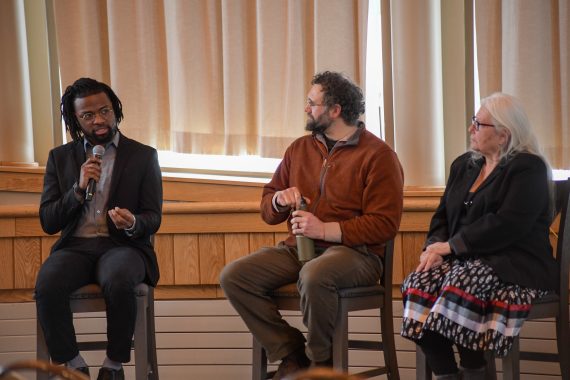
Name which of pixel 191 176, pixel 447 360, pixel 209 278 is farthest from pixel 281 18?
pixel 447 360

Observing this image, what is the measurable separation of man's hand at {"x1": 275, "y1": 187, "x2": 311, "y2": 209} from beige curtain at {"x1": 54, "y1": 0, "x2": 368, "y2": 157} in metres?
0.99

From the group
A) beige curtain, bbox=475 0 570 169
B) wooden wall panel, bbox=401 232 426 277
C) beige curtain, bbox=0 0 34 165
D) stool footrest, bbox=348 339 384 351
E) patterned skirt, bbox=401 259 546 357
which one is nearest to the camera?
patterned skirt, bbox=401 259 546 357

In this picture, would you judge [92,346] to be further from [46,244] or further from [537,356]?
[537,356]

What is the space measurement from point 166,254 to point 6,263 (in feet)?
2.61

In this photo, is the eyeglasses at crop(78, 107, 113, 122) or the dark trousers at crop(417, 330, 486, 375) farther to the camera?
the eyeglasses at crop(78, 107, 113, 122)

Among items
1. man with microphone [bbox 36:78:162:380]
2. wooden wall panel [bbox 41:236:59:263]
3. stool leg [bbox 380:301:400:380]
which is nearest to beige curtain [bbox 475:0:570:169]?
stool leg [bbox 380:301:400:380]

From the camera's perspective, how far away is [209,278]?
4.11 metres

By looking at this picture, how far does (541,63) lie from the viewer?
3.61 meters

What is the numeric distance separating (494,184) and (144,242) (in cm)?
131

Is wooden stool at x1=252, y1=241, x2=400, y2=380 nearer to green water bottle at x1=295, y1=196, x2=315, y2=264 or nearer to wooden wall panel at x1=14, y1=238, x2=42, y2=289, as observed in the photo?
green water bottle at x1=295, y1=196, x2=315, y2=264

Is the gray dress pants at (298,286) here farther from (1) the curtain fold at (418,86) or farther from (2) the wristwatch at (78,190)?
(1) the curtain fold at (418,86)

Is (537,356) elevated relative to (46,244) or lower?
lower

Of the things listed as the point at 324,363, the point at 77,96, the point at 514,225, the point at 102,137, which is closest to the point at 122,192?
the point at 102,137

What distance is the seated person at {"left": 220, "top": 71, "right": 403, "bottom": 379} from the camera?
291 cm
